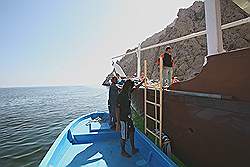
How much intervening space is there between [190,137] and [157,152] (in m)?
0.79

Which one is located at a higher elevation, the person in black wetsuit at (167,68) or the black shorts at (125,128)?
the person in black wetsuit at (167,68)

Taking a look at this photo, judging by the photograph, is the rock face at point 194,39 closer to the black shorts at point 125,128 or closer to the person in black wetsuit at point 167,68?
the person in black wetsuit at point 167,68

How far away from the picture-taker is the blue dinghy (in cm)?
391

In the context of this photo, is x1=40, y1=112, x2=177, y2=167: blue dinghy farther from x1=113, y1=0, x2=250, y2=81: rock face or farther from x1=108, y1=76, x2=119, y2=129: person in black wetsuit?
x1=113, y1=0, x2=250, y2=81: rock face

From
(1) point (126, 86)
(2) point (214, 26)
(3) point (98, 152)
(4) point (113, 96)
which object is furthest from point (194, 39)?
(3) point (98, 152)

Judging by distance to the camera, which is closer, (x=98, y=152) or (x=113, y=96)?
(x=98, y=152)

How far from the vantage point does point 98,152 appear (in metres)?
4.67

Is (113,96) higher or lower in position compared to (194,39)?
lower

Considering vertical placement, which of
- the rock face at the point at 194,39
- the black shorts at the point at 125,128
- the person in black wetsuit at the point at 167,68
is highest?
the rock face at the point at 194,39

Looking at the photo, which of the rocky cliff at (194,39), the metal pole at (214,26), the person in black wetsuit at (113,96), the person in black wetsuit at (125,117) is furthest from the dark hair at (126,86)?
the rocky cliff at (194,39)

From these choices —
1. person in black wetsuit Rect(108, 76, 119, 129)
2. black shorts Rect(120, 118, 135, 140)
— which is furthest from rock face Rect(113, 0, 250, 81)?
black shorts Rect(120, 118, 135, 140)

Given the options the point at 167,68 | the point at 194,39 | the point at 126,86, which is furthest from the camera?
the point at 194,39

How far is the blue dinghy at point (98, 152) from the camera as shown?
12.8 ft

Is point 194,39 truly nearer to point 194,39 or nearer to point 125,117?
point 194,39
